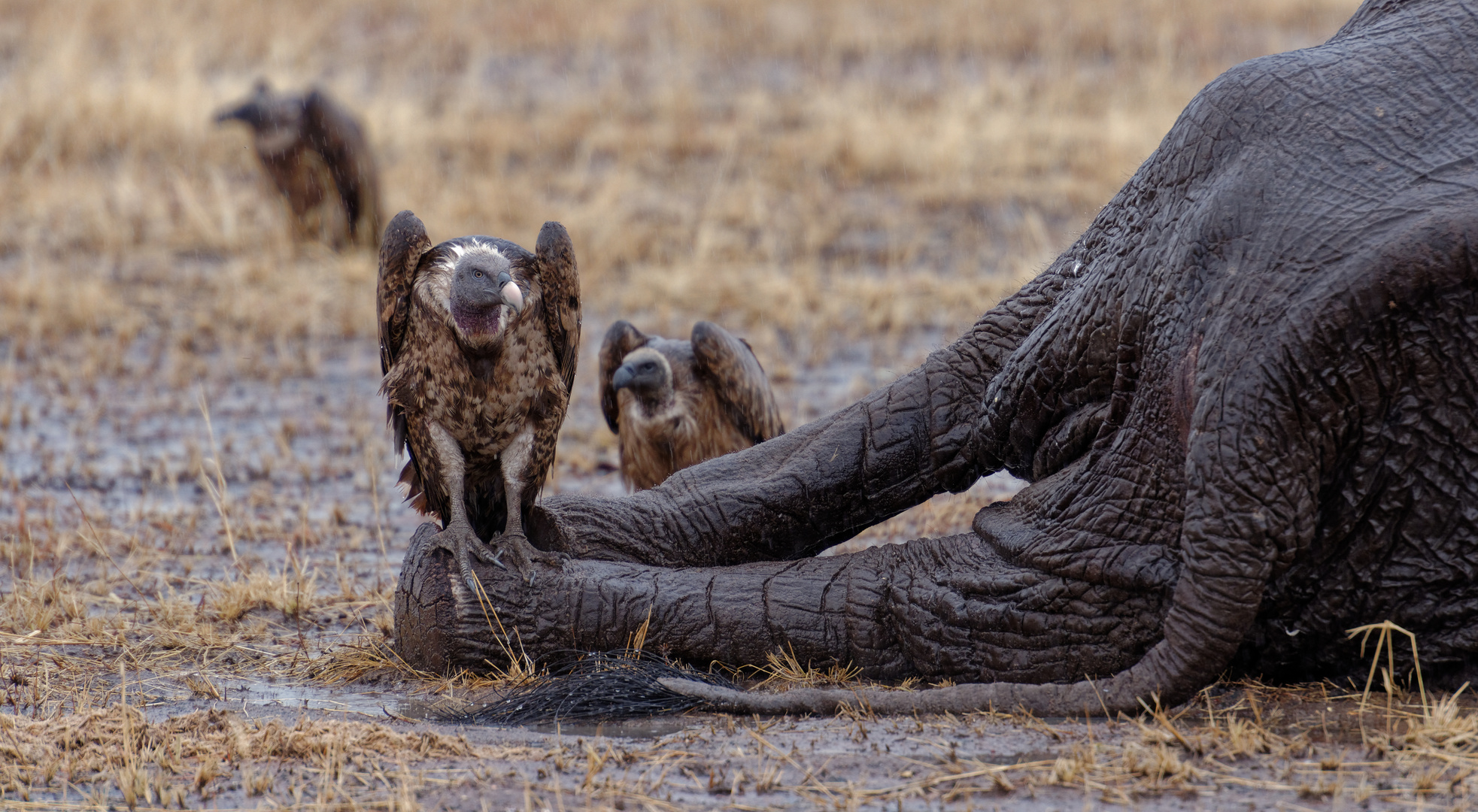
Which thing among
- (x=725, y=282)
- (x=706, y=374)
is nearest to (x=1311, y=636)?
(x=706, y=374)

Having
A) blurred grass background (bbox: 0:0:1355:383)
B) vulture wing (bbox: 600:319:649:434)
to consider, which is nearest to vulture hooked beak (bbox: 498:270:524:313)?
vulture wing (bbox: 600:319:649:434)

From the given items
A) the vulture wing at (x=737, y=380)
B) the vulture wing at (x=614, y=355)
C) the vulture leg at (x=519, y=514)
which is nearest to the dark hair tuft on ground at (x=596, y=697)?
the vulture leg at (x=519, y=514)

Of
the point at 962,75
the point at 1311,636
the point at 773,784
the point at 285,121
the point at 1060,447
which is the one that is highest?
the point at 962,75

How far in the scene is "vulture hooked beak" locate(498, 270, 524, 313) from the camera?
4.27 metres

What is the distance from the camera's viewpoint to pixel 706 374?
21.6 feet

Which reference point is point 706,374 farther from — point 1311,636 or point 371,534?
point 1311,636

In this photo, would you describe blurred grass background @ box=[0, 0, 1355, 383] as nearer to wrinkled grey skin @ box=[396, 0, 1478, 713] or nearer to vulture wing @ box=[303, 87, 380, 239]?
vulture wing @ box=[303, 87, 380, 239]

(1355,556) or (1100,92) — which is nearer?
(1355,556)

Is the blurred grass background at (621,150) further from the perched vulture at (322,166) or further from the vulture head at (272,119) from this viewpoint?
the vulture head at (272,119)

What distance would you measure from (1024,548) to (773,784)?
101cm

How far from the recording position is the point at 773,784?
3.25m

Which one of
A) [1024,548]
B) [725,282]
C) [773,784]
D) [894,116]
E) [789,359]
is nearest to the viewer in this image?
[773,784]

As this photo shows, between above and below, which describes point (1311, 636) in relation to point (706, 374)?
below

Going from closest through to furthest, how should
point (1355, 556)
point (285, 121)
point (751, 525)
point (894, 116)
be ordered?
point (1355, 556) < point (751, 525) < point (285, 121) < point (894, 116)
